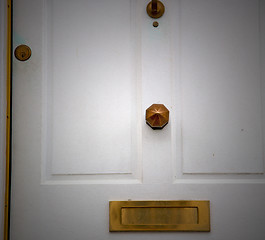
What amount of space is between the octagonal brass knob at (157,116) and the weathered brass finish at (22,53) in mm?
463

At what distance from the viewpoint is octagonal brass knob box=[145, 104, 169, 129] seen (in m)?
1.02

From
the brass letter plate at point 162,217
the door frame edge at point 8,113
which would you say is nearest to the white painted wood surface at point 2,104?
the door frame edge at point 8,113

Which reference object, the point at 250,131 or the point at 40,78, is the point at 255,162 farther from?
the point at 40,78

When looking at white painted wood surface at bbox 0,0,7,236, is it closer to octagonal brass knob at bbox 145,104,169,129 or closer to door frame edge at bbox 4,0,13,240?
door frame edge at bbox 4,0,13,240

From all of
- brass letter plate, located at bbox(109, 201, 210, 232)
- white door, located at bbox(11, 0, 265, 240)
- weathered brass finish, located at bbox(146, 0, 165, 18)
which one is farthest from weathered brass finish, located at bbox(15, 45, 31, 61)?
brass letter plate, located at bbox(109, 201, 210, 232)

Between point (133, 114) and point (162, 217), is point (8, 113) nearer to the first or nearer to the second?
point (133, 114)

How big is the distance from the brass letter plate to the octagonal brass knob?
0.87 feet

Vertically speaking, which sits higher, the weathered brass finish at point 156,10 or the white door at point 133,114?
the weathered brass finish at point 156,10

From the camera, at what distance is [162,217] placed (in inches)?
40.6

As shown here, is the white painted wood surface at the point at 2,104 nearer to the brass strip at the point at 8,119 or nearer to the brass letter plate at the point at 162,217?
the brass strip at the point at 8,119

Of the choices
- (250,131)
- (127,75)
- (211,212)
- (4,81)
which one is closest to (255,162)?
(250,131)

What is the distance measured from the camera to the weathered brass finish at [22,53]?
1.07m

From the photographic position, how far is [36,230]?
1038 millimetres

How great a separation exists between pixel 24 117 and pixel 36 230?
0.39 metres
